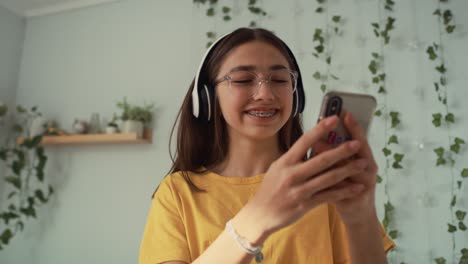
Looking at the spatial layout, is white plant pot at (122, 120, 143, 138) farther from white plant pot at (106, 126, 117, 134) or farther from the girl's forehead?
the girl's forehead

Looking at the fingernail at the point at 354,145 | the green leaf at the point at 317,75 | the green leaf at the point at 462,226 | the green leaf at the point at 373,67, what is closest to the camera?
the fingernail at the point at 354,145

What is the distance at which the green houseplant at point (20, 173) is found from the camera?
2.78m

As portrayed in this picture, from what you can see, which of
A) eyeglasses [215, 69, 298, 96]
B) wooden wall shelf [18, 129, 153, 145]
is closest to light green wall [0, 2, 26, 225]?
wooden wall shelf [18, 129, 153, 145]

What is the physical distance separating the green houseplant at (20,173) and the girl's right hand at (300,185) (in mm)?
2619

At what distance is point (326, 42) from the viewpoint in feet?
7.71

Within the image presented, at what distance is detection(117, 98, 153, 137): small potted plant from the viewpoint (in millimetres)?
2533

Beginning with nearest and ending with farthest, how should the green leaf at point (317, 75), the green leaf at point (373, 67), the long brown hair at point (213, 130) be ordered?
the long brown hair at point (213, 130) → the green leaf at point (373, 67) → the green leaf at point (317, 75)

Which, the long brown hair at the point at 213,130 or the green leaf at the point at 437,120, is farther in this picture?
the green leaf at the point at 437,120

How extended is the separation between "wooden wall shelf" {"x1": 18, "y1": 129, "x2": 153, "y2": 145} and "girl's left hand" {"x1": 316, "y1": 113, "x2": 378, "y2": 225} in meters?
1.99

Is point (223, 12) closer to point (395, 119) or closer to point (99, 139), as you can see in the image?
point (99, 139)

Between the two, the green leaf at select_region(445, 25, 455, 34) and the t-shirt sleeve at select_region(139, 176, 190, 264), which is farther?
the green leaf at select_region(445, 25, 455, 34)

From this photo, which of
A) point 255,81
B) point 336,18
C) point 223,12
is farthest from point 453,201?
point 223,12

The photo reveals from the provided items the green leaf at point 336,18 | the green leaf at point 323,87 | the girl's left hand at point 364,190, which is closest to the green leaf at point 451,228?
the green leaf at point 323,87

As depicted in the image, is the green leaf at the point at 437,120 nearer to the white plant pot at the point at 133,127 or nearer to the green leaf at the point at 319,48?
the green leaf at the point at 319,48
